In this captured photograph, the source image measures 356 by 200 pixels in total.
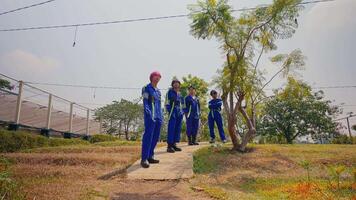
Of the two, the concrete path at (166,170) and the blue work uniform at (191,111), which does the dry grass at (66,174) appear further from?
the blue work uniform at (191,111)

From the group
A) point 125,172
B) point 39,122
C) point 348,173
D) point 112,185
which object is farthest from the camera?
point 39,122

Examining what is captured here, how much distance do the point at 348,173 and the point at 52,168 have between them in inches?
275

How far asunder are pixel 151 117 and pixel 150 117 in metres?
0.02

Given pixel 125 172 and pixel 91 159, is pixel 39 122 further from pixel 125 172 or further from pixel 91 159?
pixel 125 172

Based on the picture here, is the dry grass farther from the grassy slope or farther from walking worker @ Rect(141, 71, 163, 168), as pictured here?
the grassy slope

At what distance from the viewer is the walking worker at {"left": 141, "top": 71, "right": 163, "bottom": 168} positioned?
5.70 meters

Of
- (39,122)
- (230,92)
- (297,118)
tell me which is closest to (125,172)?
(230,92)

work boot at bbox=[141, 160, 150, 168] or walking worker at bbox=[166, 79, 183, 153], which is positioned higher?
walking worker at bbox=[166, 79, 183, 153]

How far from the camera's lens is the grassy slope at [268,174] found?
4570 mm

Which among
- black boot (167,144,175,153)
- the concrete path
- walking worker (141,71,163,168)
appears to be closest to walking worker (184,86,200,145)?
black boot (167,144,175,153)

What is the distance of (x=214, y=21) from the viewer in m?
8.48

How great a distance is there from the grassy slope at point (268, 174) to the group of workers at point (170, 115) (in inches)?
41.7

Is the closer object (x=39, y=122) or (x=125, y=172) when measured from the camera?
(x=125, y=172)

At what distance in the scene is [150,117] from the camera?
570 cm
